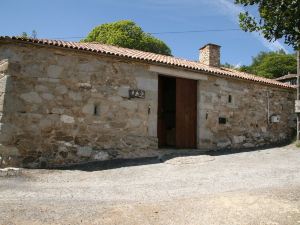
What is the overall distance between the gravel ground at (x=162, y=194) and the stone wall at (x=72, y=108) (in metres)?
0.94

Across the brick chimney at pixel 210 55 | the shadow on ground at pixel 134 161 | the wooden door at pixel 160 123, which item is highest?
the brick chimney at pixel 210 55

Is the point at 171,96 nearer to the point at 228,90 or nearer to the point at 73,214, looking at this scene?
the point at 228,90

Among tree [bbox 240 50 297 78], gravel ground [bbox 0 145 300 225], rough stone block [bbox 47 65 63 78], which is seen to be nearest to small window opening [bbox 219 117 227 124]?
gravel ground [bbox 0 145 300 225]

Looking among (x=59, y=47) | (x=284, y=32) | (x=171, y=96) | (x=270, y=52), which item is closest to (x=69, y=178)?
(x=59, y=47)

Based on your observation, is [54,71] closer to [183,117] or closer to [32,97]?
[32,97]

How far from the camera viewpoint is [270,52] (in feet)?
135

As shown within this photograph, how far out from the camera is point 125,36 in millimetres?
26578

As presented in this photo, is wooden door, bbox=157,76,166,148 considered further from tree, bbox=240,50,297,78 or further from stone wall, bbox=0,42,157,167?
tree, bbox=240,50,297,78

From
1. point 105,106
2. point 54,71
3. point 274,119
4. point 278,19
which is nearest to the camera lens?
point 278,19

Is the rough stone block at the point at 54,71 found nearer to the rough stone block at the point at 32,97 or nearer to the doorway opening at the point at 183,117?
the rough stone block at the point at 32,97

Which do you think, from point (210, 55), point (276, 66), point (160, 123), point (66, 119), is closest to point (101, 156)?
point (66, 119)

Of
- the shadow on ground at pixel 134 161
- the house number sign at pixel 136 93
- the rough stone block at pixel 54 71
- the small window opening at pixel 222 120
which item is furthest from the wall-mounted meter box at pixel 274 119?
the rough stone block at pixel 54 71

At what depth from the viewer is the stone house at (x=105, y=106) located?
8.27 meters

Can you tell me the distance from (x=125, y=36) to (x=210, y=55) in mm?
13713
